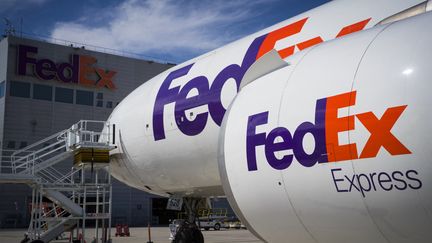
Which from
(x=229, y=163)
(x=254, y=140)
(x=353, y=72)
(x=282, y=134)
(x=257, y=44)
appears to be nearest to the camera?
(x=353, y=72)

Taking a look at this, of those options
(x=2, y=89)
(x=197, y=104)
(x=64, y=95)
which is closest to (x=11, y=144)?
(x=2, y=89)

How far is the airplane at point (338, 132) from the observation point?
16.5ft

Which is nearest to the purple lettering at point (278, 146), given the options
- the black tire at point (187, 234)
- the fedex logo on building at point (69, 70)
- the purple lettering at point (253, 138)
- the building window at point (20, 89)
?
the purple lettering at point (253, 138)

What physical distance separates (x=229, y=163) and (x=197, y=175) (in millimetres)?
4034

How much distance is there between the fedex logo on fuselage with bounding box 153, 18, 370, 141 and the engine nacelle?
221 cm

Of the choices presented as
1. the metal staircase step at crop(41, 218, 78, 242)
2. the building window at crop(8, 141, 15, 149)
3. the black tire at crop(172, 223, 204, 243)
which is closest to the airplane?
the black tire at crop(172, 223, 204, 243)

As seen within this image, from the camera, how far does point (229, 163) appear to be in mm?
7184

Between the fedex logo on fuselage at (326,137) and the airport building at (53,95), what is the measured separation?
135ft

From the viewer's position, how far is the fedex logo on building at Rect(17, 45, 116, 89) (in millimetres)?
43938

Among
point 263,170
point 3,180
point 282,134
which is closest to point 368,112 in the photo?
point 282,134

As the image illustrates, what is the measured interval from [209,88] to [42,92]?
38.4 m

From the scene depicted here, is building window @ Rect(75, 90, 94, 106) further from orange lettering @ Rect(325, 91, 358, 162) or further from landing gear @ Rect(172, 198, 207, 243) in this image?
orange lettering @ Rect(325, 91, 358, 162)

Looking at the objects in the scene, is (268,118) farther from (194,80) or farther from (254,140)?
(194,80)

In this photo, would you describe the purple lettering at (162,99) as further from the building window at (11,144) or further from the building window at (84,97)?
the building window at (84,97)
